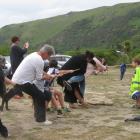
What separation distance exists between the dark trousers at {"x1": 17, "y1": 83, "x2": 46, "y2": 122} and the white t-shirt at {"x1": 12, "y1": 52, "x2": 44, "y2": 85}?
0.11 metres

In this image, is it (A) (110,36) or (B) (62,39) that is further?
(B) (62,39)

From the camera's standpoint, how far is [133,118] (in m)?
11.0

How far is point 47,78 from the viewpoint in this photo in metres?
10.6

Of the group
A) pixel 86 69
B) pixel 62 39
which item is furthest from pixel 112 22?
pixel 86 69

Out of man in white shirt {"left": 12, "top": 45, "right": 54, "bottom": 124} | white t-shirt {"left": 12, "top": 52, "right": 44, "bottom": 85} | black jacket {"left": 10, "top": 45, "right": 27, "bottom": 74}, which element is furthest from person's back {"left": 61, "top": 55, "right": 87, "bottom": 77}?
white t-shirt {"left": 12, "top": 52, "right": 44, "bottom": 85}

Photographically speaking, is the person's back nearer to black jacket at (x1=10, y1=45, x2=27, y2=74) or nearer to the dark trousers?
black jacket at (x1=10, y1=45, x2=27, y2=74)

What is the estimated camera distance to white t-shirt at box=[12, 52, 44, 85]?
1001 centimetres

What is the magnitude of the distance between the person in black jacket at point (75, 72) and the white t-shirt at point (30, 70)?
2.59 metres

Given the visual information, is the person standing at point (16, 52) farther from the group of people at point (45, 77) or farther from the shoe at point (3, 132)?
the shoe at point (3, 132)

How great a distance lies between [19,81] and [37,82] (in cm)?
58

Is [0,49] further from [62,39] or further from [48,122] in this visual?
[62,39]

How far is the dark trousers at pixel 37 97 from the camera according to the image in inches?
402

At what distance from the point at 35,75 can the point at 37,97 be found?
1.52 ft

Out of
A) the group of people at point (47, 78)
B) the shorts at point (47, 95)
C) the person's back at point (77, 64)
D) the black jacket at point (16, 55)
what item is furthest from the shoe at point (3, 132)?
the black jacket at point (16, 55)
